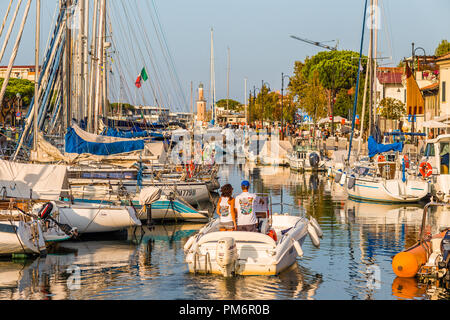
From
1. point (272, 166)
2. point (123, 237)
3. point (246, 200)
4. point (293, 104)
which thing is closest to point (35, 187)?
point (123, 237)

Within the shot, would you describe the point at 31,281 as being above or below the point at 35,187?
below

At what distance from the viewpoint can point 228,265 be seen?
16.0 metres

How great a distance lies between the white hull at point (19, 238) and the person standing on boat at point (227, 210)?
579 centimetres

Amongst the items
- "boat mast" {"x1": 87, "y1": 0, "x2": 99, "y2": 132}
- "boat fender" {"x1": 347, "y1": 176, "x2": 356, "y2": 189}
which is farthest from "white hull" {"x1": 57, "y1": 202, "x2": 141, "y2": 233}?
"boat fender" {"x1": 347, "y1": 176, "x2": 356, "y2": 189}

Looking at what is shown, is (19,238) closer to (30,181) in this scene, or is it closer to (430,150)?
(30,181)

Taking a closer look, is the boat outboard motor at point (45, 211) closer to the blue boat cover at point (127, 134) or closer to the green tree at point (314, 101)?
the blue boat cover at point (127, 134)

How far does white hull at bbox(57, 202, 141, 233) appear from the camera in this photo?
76.3ft

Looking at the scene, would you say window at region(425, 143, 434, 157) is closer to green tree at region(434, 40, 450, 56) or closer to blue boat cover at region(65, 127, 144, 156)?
blue boat cover at region(65, 127, 144, 156)

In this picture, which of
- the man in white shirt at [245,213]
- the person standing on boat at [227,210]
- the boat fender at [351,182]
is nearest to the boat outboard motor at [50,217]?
the person standing on boat at [227,210]

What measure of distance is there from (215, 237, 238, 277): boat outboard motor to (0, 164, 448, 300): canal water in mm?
273

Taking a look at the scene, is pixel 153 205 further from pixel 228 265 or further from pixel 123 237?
pixel 228 265
